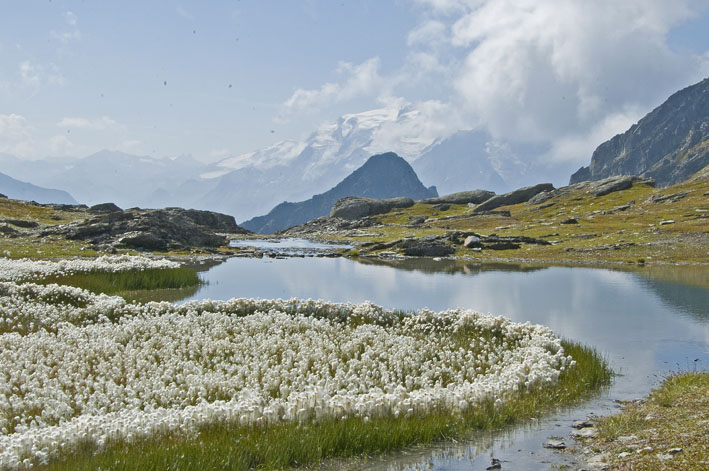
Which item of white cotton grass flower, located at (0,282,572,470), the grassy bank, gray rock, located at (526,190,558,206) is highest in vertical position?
gray rock, located at (526,190,558,206)

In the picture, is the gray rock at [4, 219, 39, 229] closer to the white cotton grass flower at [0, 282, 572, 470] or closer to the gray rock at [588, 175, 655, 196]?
the white cotton grass flower at [0, 282, 572, 470]

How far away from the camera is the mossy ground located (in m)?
72.2

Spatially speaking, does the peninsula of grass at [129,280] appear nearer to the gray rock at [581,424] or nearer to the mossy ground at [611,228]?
the gray rock at [581,424]

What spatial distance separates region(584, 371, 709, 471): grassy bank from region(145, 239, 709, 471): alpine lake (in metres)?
0.95

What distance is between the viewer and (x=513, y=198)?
193000 millimetres

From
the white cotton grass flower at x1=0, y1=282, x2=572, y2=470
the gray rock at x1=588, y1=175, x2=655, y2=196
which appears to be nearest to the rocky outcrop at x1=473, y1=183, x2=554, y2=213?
the gray rock at x1=588, y1=175, x2=655, y2=196

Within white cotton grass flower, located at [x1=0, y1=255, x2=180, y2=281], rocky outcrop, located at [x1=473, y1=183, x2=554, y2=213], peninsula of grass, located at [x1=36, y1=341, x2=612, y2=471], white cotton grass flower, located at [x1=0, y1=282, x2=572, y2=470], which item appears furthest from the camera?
rocky outcrop, located at [x1=473, y1=183, x2=554, y2=213]

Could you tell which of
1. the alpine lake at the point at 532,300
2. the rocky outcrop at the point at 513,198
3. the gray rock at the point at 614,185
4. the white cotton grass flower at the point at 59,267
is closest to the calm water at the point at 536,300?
the alpine lake at the point at 532,300

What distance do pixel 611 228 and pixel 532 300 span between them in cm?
6258

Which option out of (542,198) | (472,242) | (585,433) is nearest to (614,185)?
(542,198)

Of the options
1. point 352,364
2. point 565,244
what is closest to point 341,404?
point 352,364

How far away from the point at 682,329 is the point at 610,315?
5252 millimetres

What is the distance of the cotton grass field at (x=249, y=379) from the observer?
11844 mm

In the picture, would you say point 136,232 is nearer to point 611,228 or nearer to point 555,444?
point 611,228
